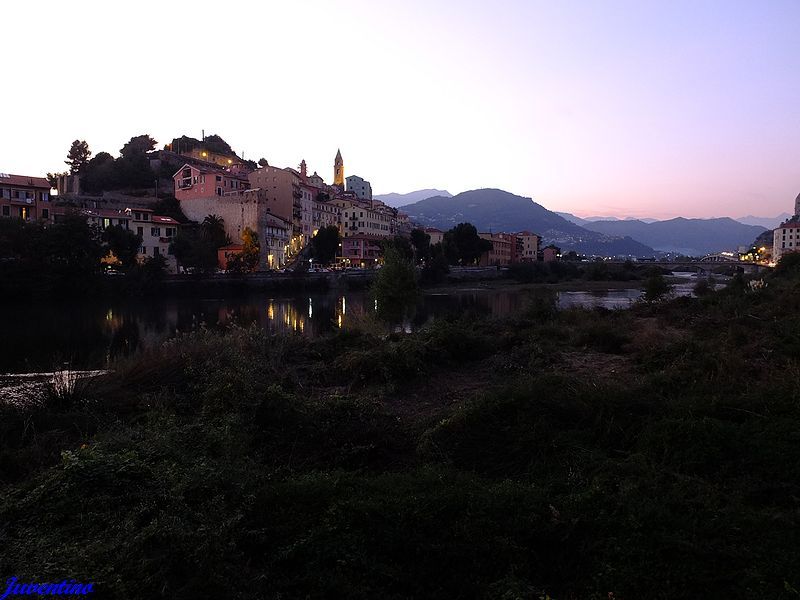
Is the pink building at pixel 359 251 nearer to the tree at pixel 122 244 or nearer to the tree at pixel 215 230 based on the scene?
the tree at pixel 215 230

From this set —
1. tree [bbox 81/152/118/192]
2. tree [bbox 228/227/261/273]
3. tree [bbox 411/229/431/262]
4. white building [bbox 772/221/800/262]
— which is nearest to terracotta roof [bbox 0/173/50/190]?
tree [bbox 228/227/261/273]

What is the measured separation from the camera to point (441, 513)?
3971 mm

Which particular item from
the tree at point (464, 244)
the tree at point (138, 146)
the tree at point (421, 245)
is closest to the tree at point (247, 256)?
the tree at point (421, 245)

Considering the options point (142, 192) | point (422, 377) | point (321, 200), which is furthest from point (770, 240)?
point (422, 377)

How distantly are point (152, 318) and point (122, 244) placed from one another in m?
16.2

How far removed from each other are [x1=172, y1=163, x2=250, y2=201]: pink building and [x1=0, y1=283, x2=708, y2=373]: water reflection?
821 inches

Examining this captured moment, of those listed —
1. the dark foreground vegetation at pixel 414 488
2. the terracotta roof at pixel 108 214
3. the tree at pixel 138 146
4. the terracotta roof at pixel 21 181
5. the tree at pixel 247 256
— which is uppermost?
the tree at pixel 138 146

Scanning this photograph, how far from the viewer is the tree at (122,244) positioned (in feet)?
151

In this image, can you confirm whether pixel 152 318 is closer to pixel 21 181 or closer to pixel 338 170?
pixel 21 181

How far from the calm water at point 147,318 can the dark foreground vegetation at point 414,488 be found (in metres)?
9.48

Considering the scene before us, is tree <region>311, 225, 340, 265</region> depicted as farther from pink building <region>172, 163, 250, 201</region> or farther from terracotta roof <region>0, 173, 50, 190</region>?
terracotta roof <region>0, 173, 50, 190</region>

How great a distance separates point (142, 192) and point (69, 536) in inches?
3114

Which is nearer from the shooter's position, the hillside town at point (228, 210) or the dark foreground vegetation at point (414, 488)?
the dark foreground vegetation at point (414, 488)

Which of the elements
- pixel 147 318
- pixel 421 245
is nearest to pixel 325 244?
pixel 421 245
